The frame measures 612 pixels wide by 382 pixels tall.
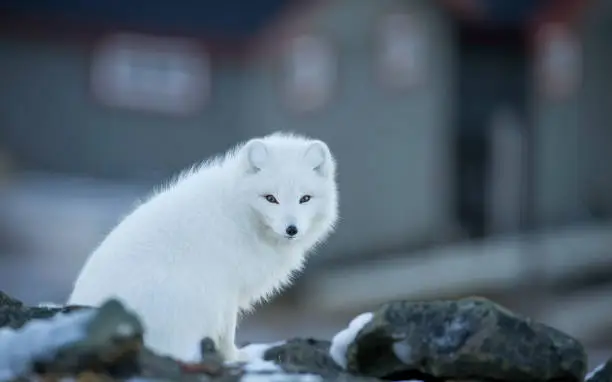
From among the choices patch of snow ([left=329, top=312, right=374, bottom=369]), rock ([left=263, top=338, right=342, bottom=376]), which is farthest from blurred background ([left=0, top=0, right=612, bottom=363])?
patch of snow ([left=329, top=312, right=374, bottom=369])

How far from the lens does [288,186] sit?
6602mm

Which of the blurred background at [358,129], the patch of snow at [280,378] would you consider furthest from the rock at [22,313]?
the blurred background at [358,129]

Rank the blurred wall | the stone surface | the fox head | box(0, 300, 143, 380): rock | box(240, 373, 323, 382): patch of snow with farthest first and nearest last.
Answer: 1. the blurred wall
2. the fox head
3. the stone surface
4. box(240, 373, 323, 382): patch of snow
5. box(0, 300, 143, 380): rock

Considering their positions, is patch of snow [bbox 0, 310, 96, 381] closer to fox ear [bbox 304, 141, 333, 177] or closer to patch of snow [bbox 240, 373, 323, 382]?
patch of snow [bbox 240, 373, 323, 382]

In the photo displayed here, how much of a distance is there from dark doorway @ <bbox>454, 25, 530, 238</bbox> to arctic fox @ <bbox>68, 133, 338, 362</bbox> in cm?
1709

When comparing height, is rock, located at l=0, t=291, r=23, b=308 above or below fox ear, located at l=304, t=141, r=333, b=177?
below

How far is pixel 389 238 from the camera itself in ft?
73.9

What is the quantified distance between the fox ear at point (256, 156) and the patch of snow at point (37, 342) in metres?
1.88

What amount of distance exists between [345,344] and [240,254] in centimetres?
85

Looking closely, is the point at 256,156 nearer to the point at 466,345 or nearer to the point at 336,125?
the point at 466,345

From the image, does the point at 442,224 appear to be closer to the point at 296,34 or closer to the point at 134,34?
the point at 296,34

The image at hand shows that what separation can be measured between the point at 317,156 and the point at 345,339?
1174mm

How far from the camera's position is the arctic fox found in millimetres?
6145

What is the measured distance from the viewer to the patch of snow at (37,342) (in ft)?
15.9
